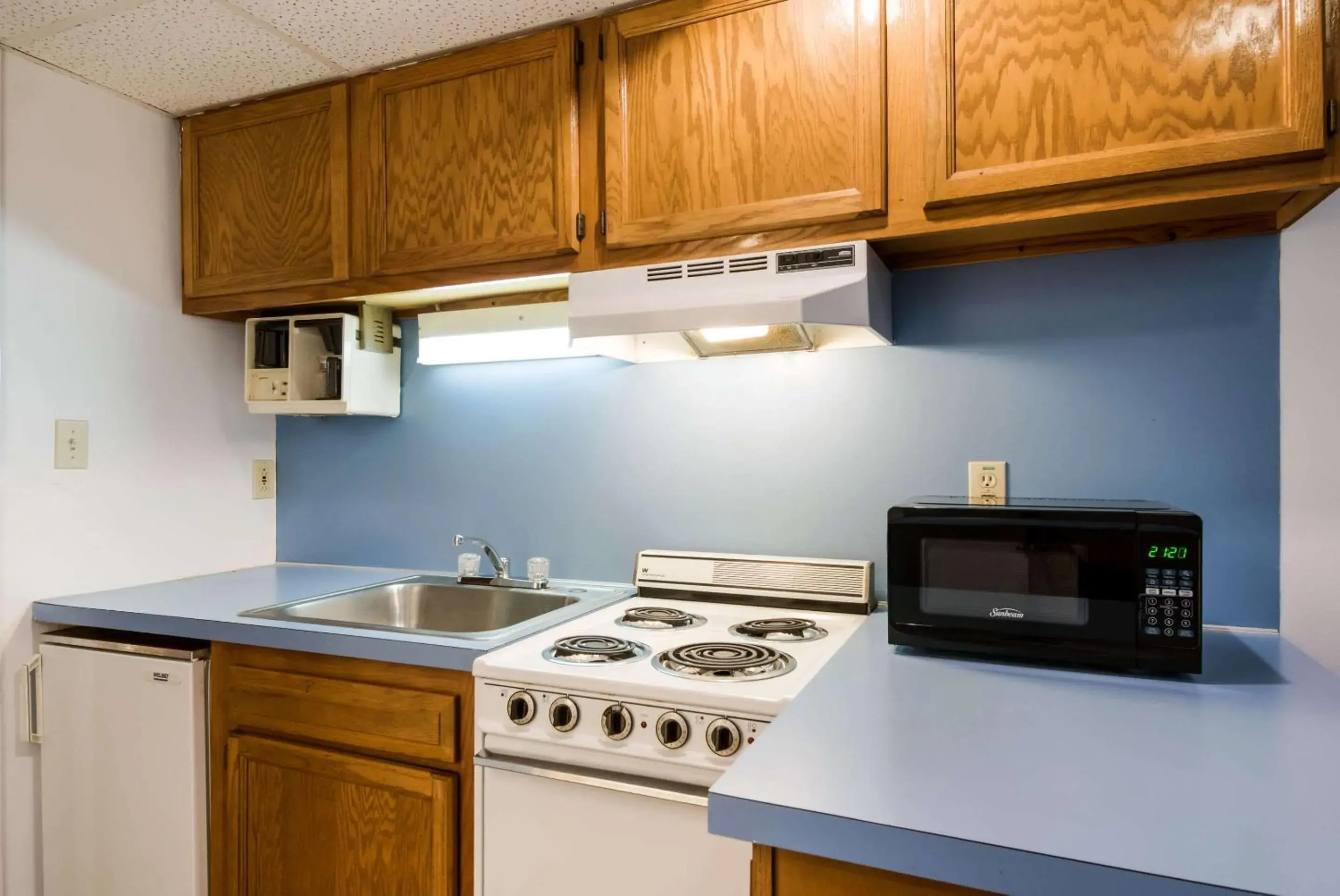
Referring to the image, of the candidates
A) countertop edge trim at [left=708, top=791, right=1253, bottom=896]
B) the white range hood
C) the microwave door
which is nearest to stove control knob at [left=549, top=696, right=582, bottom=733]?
countertop edge trim at [left=708, top=791, right=1253, bottom=896]

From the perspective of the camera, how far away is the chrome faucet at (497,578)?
1994mm

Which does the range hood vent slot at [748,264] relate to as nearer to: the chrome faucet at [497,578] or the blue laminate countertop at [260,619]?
the blue laminate countertop at [260,619]

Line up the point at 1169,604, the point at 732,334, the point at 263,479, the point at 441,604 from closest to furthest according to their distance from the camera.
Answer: the point at 1169,604, the point at 732,334, the point at 441,604, the point at 263,479

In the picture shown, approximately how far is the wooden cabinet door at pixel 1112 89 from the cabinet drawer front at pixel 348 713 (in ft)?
4.40

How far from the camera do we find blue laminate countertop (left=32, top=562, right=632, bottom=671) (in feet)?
4.75

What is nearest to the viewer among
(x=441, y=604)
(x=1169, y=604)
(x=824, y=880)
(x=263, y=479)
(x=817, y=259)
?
(x=824, y=880)

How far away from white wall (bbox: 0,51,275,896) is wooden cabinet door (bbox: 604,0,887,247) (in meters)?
1.38

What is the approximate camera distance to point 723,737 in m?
1.18

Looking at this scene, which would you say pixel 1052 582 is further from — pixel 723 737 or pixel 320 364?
pixel 320 364

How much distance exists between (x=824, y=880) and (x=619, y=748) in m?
0.49

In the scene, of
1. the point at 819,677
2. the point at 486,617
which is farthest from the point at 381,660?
the point at 819,677

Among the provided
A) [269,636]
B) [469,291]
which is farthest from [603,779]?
[469,291]

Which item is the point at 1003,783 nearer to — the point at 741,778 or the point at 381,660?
the point at 741,778

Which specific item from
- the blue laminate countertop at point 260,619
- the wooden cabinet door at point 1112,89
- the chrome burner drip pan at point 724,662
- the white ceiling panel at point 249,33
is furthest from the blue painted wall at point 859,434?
the white ceiling panel at point 249,33
